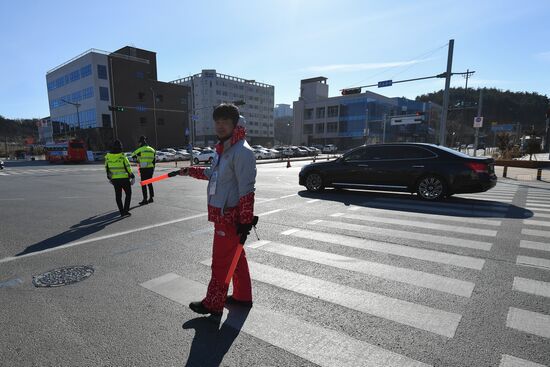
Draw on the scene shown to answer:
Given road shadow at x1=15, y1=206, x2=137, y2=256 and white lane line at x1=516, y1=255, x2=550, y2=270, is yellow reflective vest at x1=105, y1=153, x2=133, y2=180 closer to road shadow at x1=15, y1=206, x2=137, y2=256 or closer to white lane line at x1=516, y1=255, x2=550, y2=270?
road shadow at x1=15, y1=206, x2=137, y2=256

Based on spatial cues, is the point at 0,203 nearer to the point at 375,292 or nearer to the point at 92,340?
the point at 92,340

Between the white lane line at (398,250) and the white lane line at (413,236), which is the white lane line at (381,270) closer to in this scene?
the white lane line at (398,250)

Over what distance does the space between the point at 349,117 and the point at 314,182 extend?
76210 mm

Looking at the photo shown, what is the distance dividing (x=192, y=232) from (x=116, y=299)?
2.68 meters

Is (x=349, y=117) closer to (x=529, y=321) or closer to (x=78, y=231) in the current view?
(x=78, y=231)

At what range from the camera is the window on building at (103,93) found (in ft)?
189

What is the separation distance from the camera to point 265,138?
127m

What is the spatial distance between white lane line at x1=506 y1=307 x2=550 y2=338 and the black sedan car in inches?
254

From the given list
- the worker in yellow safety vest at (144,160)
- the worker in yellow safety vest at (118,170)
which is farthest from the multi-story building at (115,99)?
the worker in yellow safety vest at (118,170)

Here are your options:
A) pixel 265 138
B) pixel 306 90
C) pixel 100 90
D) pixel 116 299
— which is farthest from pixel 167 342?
pixel 265 138

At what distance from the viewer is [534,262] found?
14.1 ft

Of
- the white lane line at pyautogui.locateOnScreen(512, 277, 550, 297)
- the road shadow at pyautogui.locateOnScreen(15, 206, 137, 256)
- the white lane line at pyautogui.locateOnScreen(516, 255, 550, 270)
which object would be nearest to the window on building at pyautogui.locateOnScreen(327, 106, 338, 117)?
the road shadow at pyautogui.locateOnScreen(15, 206, 137, 256)

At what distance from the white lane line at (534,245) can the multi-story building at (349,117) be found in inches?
2904

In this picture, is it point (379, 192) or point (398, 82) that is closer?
point (379, 192)
